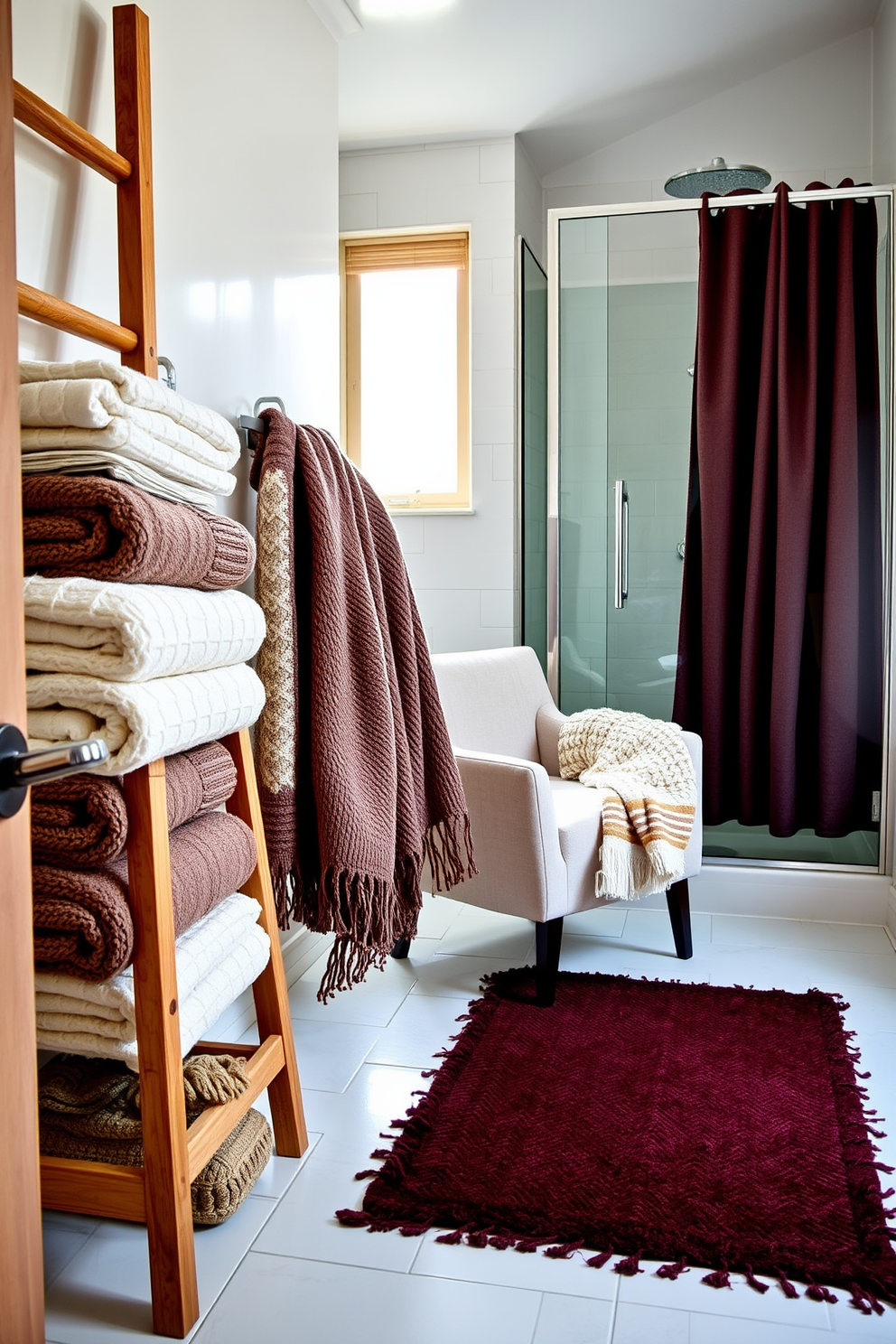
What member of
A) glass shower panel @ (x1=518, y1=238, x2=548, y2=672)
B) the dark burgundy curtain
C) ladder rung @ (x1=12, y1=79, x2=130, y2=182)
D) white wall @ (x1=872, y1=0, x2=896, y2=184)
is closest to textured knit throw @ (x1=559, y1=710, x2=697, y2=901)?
the dark burgundy curtain

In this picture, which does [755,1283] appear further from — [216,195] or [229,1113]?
[216,195]

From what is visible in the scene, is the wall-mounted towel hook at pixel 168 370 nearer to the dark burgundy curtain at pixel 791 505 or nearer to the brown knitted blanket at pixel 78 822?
the brown knitted blanket at pixel 78 822

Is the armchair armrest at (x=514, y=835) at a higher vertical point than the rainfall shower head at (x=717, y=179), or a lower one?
lower

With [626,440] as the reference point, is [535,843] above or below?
below

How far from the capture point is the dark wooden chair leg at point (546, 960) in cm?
242

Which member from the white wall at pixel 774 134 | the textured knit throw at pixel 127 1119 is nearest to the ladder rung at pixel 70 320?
the textured knit throw at pixel 127 1119

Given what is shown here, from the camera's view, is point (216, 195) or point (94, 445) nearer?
point (94, 445)

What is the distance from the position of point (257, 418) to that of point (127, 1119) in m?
1.36

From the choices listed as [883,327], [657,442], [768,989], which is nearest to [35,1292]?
[768,989]

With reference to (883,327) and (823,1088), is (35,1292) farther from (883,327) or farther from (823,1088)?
(883,327)

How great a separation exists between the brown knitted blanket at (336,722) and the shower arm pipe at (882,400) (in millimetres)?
1142

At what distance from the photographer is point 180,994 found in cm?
146

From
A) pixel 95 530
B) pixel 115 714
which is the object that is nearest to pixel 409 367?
pixel 95 530

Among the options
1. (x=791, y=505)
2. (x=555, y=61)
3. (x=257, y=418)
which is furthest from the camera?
(x=555, y=61)
